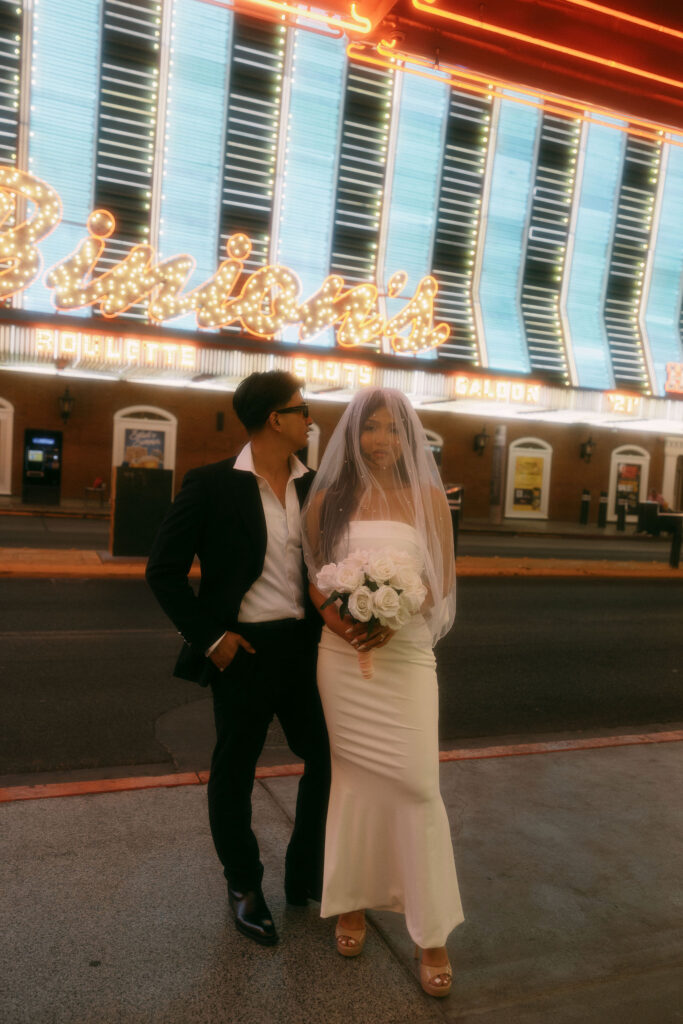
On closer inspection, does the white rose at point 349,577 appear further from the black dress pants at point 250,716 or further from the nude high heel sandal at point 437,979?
the nude high heel sandal at point 437,979

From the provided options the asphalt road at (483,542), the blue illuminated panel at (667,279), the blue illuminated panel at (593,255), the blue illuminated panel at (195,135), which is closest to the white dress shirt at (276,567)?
the asphalt road at (483,542)

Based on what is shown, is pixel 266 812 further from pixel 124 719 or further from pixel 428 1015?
pixel 124 719

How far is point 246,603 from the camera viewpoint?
3.08 m

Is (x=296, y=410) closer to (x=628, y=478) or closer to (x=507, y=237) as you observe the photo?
(x=507, y=237)

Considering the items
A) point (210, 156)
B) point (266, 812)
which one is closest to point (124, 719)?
point (266, 812)

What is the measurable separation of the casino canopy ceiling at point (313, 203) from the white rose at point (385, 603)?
59.9 feet

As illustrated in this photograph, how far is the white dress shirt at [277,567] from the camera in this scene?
309 centimetres

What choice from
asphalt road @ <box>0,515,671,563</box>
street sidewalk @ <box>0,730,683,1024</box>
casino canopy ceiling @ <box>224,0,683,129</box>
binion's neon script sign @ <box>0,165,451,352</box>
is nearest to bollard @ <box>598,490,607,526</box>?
asphalt road @ <box>0,515,671,563</box>

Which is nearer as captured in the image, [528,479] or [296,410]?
[296,410]

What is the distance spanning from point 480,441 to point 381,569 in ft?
91.7

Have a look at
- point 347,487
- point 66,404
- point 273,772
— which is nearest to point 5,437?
point 66,404

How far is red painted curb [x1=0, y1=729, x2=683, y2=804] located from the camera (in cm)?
420

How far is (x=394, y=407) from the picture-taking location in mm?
3100

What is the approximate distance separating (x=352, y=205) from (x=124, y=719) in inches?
997
